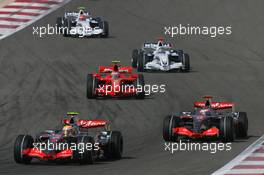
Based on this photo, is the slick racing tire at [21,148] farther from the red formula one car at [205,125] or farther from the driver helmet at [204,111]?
the driver helmet at [204,111]

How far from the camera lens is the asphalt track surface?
90.8 ft

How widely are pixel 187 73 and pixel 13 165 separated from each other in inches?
772

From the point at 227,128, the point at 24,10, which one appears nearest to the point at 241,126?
the point at 227,128

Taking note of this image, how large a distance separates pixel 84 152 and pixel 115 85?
1346 cm

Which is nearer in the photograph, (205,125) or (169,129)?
(169,129)

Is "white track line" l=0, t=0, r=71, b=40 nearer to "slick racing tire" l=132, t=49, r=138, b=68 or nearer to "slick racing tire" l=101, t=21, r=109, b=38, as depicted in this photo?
"slick racing tire" l=101, t=21, r=109, b=38

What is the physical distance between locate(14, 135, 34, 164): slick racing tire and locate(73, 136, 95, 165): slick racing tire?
4.12ft

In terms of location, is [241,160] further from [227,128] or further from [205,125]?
[205,125]

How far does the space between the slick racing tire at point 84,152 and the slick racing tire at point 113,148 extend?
111 cm

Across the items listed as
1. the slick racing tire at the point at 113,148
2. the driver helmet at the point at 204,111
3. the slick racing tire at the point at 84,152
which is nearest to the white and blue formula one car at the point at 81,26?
the driver helmet at the point at 204,111

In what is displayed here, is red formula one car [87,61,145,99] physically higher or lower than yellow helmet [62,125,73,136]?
higher

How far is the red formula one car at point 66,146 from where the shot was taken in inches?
1022

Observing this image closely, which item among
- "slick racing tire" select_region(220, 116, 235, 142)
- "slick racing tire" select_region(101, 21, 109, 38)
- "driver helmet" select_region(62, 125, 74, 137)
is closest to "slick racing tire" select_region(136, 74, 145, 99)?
"slick racing tire" select_region(220, 116, 235, 142)

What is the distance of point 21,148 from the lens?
26.1 meters
